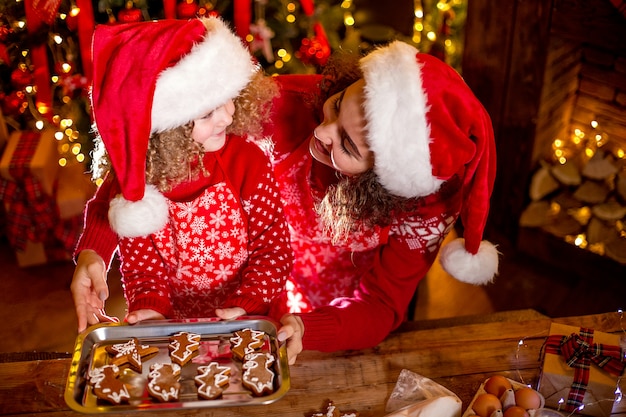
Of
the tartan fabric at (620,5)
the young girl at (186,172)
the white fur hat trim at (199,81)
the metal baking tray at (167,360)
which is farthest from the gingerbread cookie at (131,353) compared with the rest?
the tartan fabric at (620,5)

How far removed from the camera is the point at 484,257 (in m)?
1.63

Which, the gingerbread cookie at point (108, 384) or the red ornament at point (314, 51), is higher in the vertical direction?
the gingerbread cookie at point (108, 384)

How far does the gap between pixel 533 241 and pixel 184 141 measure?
1.96 meters

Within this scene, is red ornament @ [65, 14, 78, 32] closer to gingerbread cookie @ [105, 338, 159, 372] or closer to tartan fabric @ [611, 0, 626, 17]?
gingerbread cookie @ [105, 338, 159, 372]

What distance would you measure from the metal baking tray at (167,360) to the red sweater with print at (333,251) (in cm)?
20

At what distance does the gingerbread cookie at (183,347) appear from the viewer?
134 centimetres

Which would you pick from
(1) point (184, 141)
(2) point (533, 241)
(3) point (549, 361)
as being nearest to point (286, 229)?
(1) point (184, 141)

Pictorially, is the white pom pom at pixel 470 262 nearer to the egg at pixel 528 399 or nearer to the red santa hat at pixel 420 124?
the red santa hat at pixel 420 124

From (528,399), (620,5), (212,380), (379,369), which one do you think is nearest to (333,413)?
(379,369)

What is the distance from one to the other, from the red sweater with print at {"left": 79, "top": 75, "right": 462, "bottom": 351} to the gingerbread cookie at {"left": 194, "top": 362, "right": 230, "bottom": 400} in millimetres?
263

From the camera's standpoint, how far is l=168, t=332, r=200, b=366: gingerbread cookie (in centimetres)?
134

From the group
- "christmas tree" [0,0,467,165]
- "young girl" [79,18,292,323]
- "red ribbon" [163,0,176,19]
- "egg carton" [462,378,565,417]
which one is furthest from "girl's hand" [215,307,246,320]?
"red ribbon" [163,0,176,19]

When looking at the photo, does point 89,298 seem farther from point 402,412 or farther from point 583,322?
point 583,322

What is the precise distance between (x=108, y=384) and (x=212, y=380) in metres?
0.19
